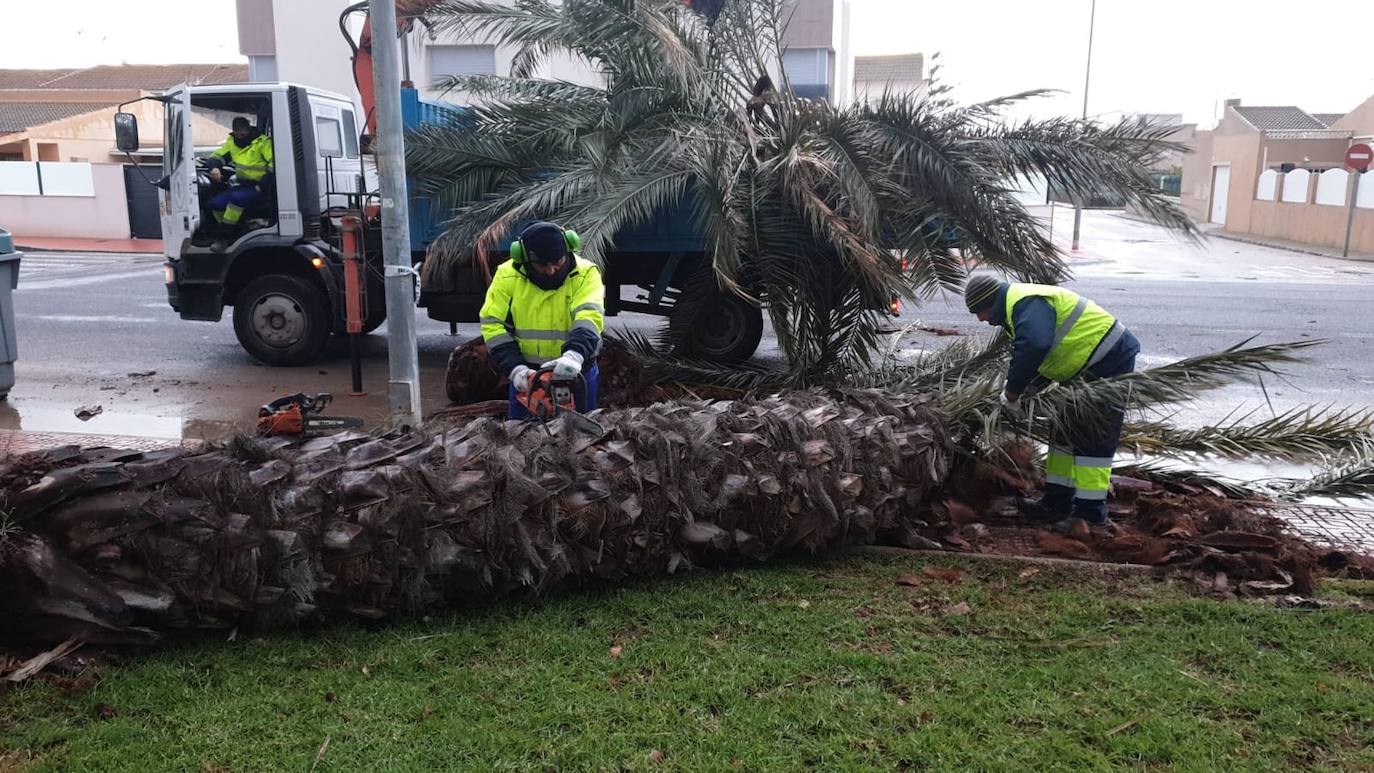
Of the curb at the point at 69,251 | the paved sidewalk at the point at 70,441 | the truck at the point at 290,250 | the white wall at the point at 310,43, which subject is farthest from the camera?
the white wall at the point at 310,43

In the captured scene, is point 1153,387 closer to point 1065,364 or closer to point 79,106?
point 1065,364

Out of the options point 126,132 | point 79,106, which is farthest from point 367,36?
point 79,106

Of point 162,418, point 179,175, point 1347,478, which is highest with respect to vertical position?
point 179,175

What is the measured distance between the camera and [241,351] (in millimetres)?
10844

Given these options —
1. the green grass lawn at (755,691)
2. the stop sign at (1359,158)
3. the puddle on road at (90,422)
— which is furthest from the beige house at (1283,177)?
the green grass lawn at (755,691)

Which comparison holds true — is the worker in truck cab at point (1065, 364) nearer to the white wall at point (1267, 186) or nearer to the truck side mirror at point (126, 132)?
the truck side mirror at point (126, 132)

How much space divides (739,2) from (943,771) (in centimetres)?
624

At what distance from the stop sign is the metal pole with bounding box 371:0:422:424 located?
1092 inches

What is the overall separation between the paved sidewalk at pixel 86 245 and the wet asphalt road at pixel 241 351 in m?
2.72

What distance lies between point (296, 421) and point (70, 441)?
307 centimetres

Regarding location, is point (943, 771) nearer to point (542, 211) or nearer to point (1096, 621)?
point (1096, 621)

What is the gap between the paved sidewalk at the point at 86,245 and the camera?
23.5 m

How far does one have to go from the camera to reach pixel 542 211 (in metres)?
7.32

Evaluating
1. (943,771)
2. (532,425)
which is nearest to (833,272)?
(532,425)
